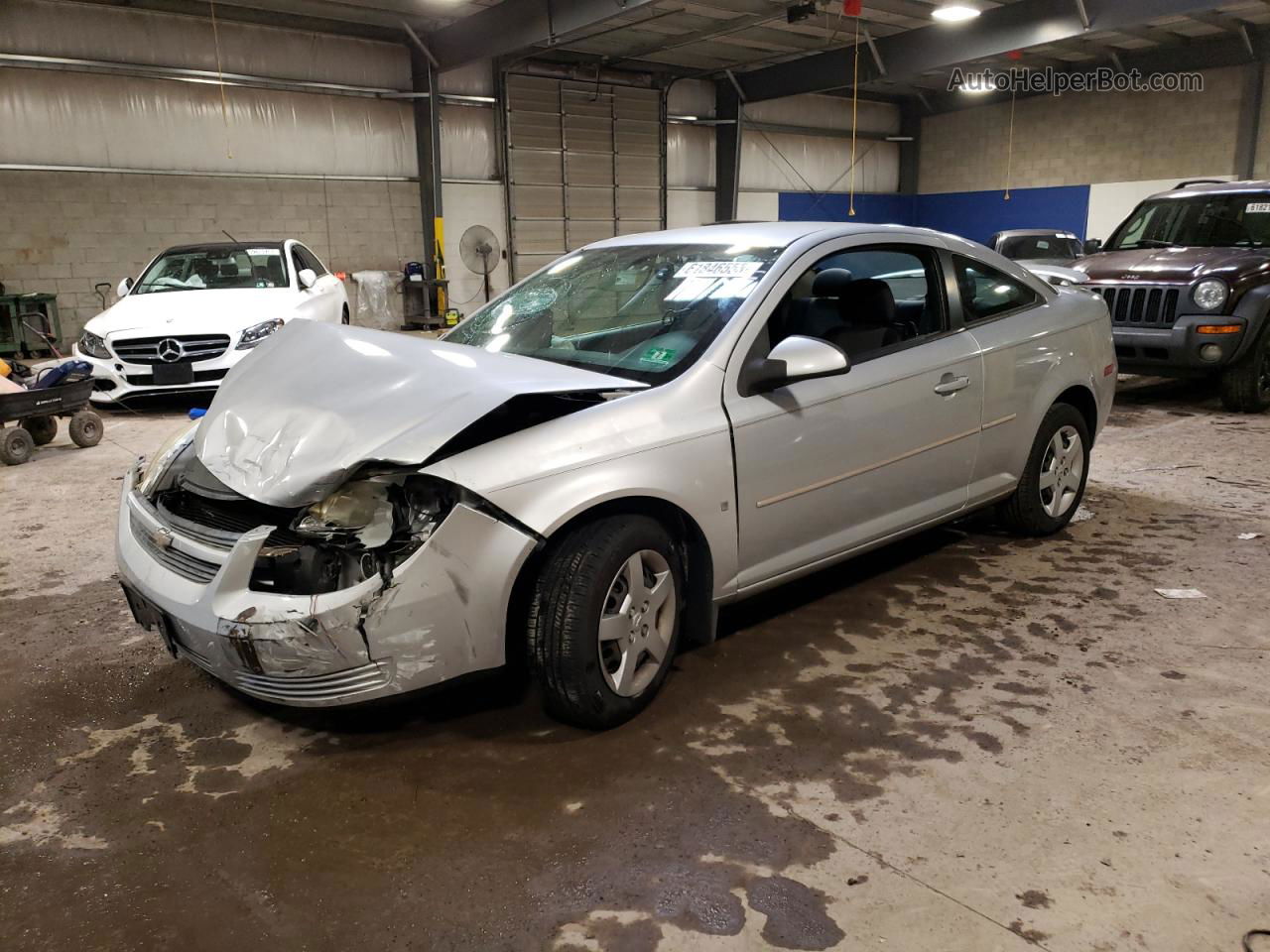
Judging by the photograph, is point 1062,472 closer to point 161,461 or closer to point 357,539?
point 357,539

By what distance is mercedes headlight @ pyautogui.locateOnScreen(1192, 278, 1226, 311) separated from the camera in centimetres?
734

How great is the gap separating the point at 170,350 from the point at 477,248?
8.13 m

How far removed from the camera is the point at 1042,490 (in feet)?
14.4

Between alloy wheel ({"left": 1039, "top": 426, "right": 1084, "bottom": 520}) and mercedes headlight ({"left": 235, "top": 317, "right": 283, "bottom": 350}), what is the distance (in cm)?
632

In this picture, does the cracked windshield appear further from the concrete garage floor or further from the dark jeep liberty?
the dark jeep liberty

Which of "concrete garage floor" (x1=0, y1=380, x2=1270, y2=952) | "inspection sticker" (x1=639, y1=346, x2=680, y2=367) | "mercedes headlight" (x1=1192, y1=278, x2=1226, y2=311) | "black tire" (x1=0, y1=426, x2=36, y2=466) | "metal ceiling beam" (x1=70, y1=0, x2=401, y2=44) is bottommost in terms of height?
"concrete garage floor" (x1=0, y1=380, x2=1270, y2=952)

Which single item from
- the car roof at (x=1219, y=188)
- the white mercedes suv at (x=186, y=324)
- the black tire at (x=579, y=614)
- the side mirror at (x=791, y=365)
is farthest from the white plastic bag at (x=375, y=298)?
the black tire at (x=579, y=614)

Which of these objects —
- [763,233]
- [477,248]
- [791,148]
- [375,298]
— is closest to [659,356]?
[763,233]

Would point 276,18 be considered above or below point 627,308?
above

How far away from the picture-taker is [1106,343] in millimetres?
4590

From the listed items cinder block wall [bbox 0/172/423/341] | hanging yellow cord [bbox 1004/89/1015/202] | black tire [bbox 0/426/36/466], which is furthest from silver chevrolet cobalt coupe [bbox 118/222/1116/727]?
hanging yellow cord [bbox 1004/89/1015/202]

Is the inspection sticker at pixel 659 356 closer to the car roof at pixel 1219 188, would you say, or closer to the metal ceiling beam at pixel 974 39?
the car roof at pixel 1219 188

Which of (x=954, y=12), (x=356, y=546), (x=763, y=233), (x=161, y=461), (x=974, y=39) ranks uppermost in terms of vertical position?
(x=954, y=12)

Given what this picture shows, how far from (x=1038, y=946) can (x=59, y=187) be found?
14609mm
